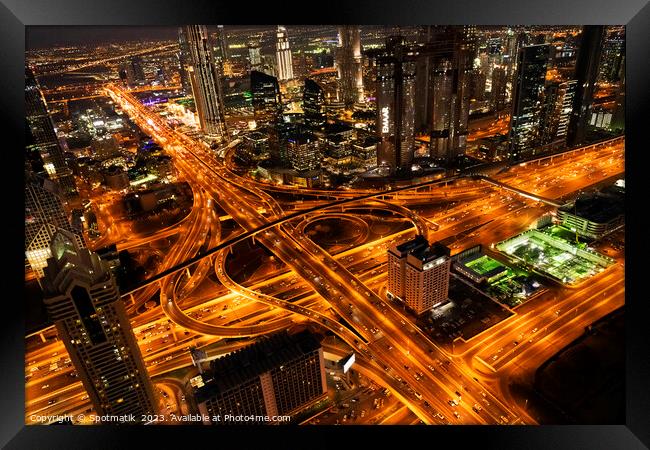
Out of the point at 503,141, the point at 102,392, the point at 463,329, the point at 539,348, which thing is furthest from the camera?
the point at 503,141

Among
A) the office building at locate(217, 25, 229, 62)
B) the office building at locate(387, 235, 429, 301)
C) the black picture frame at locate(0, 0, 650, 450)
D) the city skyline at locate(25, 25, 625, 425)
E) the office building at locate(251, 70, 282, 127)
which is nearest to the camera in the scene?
the black picture frame at locate(0, 0, 650, 450)

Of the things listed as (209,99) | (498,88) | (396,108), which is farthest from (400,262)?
(498,88)

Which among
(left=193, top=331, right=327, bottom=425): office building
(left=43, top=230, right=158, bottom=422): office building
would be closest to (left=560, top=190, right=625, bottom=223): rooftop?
(left=193, top=331, right=327, bottom=425): office building

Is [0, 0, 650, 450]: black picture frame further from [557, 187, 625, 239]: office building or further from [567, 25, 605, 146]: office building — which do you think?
[567, 25, 605, 146]: office building

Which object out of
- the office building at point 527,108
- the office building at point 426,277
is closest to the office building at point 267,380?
the office building at point 426,277
